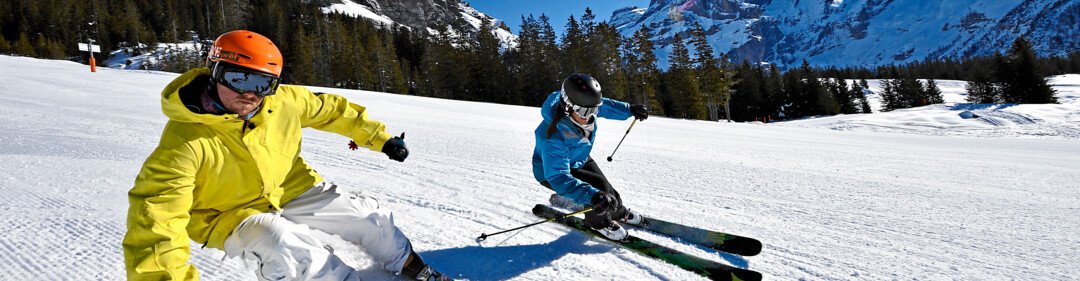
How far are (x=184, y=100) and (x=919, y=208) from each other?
591 cm

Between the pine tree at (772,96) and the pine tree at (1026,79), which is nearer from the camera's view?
the pine tree at (1026,79)

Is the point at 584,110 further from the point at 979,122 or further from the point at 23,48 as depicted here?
the point at 23,48

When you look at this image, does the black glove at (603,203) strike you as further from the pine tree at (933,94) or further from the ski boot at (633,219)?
the pine tree at (933,94)

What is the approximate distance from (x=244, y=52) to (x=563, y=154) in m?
2.30

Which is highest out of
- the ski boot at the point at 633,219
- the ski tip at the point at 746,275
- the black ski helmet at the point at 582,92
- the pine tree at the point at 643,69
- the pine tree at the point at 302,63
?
the pine tree at the point at 302,63

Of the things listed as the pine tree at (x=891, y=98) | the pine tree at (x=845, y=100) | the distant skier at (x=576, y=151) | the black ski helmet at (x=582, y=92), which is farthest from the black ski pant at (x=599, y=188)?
the pine tree at (x=891, y=98)

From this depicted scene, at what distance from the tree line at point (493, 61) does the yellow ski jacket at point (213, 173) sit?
43.5 m

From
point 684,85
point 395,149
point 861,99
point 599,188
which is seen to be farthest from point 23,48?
point 861,99

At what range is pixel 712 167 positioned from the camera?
282 inches

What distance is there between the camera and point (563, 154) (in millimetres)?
3887

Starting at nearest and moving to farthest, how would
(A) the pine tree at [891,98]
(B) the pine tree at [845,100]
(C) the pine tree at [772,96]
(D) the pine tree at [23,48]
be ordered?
(B) the pine tree at [845,100] < (A) the pine tree at [891,98] < (C) the pine tree at [772,96] < (D) the pine tree at [23,48]

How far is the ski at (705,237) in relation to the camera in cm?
360

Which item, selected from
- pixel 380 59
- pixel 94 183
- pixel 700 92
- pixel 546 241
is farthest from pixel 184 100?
pixel 380 59

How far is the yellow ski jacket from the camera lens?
1820 mm
